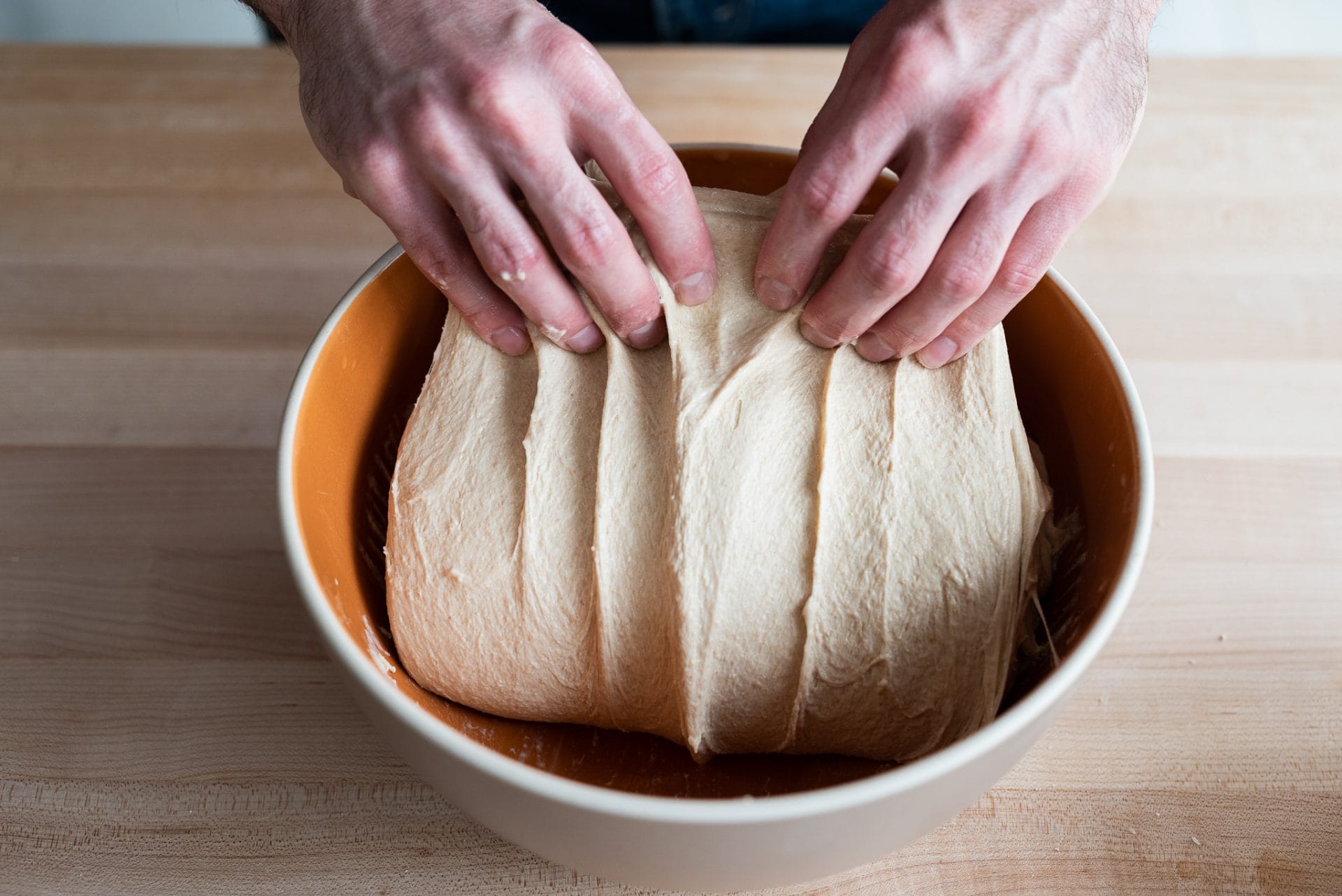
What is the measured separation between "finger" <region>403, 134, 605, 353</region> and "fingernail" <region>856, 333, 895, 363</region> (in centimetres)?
19

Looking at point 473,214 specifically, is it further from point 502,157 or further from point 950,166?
point 950,166

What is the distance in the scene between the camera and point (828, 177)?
0.59 m

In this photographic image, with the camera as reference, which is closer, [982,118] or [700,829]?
[700,829]

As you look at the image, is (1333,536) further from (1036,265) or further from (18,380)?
(18,380)

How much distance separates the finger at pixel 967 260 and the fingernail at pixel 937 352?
0.03 metres

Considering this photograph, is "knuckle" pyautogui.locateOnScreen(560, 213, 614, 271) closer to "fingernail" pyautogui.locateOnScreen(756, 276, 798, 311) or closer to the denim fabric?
"fingernail" pyautogui.locateOnScreen(756, 276, 798, 311)

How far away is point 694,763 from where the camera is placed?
67 centimetres

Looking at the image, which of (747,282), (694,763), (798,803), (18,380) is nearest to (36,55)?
(18,380)

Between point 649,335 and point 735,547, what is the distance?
16cm

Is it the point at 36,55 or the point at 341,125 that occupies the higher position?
the point at 341,125

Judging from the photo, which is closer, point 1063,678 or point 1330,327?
point 1063,678

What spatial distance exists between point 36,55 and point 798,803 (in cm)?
130

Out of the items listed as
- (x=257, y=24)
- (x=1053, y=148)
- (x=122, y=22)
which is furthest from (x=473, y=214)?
(x=122, y=22)

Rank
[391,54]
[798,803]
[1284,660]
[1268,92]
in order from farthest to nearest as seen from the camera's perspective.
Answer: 1. [1268,92]
2. [1284,660]
3. [391,54]
4. [798,803]
